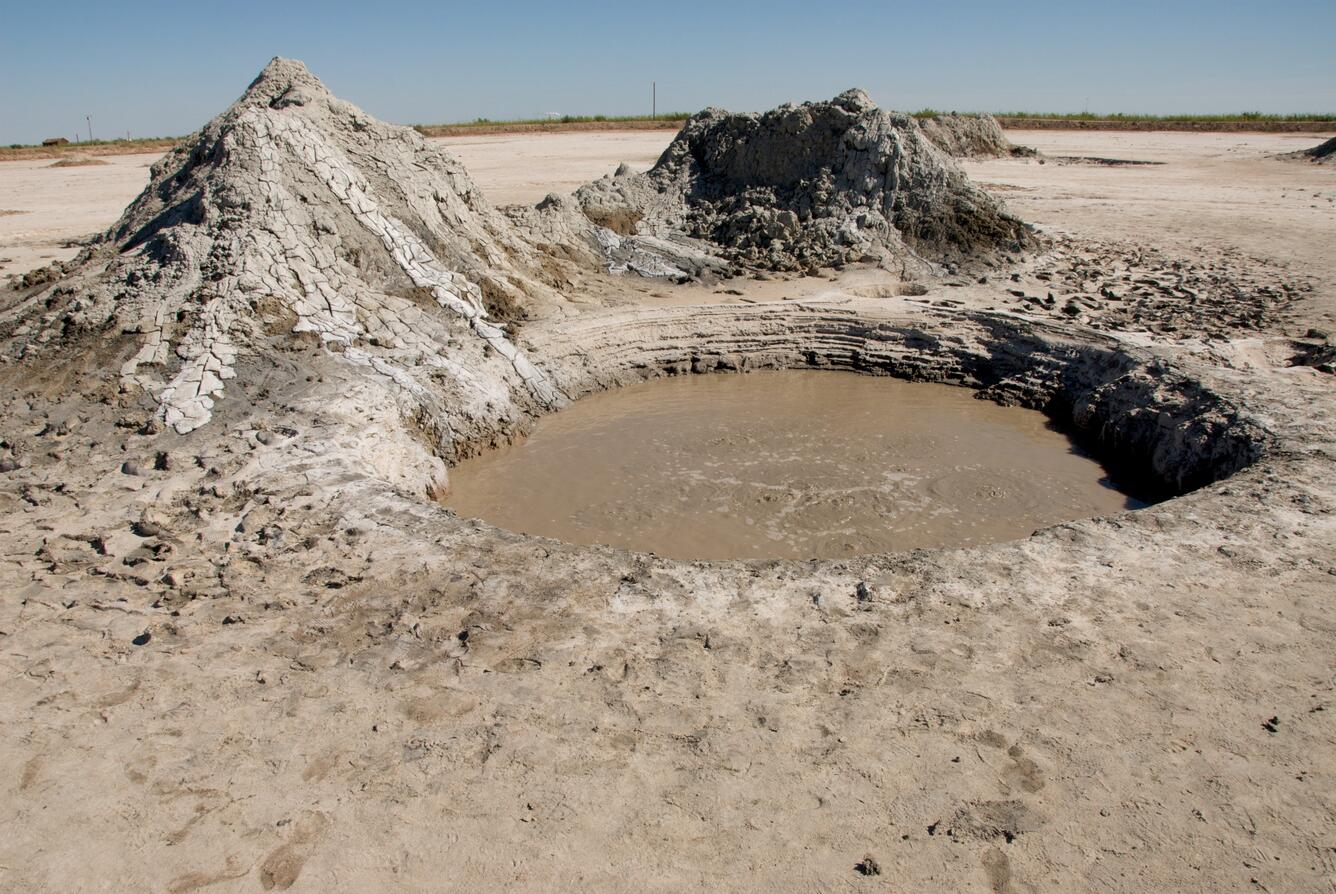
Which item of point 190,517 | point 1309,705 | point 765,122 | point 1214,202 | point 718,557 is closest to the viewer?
point 1309,705

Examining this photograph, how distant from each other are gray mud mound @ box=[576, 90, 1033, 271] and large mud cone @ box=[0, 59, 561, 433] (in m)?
2.77

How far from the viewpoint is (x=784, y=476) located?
675cm

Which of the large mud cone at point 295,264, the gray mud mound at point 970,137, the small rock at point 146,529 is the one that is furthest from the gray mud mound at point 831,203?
the gray mud mound at point 970,137

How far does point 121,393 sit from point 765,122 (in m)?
9.07

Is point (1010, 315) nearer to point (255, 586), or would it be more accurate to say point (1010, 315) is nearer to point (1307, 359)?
point (1307, 359)

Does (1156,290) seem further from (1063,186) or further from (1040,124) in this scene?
(1040,124)

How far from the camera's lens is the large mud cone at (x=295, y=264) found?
6750mm

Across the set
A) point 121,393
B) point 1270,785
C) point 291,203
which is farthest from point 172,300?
point 1270,785

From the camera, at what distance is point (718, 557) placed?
559 cm

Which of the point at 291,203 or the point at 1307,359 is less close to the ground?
the point at 291,203

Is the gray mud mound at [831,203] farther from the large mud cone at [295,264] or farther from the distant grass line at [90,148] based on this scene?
the distant grass line at [90,148]

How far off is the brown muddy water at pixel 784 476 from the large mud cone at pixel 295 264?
113cm

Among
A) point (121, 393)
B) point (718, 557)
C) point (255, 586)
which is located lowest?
point (718, 557)

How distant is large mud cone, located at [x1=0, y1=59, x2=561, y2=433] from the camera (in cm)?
675
